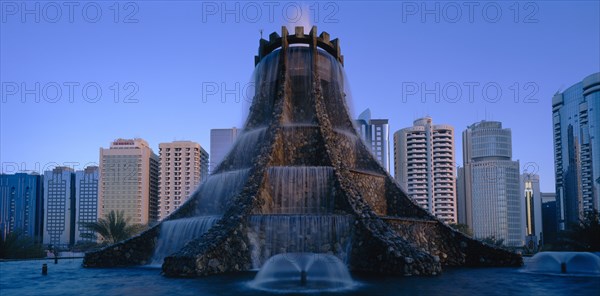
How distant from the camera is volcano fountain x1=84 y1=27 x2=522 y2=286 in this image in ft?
69.3

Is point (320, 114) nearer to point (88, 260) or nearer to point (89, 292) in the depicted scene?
point (88, 260)

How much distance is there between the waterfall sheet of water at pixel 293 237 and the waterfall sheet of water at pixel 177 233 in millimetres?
2923

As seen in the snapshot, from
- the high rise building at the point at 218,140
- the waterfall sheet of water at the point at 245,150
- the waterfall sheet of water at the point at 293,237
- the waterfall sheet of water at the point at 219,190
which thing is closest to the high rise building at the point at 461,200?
the high rise building at the point at 218,140

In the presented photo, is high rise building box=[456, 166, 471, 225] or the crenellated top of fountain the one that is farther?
high rise building box=[456, 166, 471, 225]

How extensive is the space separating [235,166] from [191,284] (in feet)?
50.0

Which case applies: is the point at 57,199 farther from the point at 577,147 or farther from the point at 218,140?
the point at 577,147

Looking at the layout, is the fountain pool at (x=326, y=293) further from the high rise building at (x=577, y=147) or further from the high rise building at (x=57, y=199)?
the high rise building at (x=57, y=199)

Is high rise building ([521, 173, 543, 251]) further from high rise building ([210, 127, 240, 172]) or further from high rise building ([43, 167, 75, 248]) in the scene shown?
high rise building ([43, 167, 75, 248])

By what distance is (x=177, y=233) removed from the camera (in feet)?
86.8

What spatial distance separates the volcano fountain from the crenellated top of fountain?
2.9 inches

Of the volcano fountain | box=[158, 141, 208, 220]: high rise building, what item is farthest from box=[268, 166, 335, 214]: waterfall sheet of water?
box=[158, 141, 208, 220]: high rise building

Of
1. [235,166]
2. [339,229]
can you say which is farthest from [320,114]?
[339,229]

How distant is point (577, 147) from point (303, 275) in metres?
127

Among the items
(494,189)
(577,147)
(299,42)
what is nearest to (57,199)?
(494,189)
